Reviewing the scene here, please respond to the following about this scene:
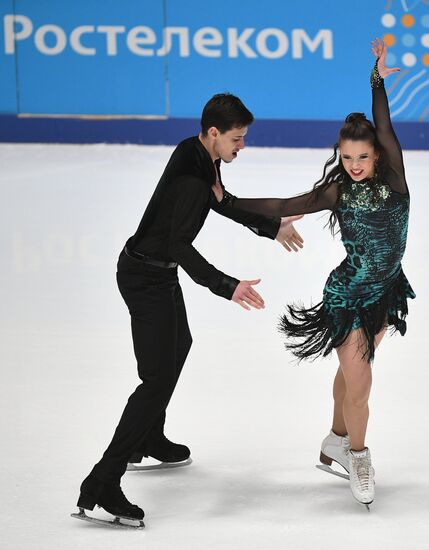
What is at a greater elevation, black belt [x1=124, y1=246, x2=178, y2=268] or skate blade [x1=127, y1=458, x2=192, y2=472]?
black belt [x1=124, y1=246, x2=178, y2=268]

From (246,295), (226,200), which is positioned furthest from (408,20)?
(246,295)

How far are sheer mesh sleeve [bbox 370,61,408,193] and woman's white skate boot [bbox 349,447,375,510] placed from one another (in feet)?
2.65

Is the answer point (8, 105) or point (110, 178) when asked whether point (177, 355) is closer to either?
point (110, 178)

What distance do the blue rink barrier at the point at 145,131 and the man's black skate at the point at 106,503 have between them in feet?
26.8

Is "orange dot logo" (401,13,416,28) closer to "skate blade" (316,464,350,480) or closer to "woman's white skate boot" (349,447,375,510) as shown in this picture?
"skate blade" (316,464,350,480)

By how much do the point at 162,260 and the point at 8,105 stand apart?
841cm

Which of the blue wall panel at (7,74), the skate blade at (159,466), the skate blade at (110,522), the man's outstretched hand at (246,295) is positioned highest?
the blue wall panel at (7,74)

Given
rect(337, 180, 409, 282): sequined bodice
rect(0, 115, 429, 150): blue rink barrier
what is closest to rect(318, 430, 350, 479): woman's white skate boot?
rect(337, 180, 409, 282): sequined bodice

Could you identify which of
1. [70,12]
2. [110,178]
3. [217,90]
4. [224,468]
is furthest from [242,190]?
[224,468]

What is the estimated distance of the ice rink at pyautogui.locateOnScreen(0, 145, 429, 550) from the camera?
3.28 m

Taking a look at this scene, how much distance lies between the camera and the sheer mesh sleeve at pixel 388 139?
3.27 meters

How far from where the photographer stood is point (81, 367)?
482 cm

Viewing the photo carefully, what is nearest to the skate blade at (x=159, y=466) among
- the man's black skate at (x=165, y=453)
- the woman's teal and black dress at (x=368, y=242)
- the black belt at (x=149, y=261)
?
the man's black skate at (x=165, y=453)

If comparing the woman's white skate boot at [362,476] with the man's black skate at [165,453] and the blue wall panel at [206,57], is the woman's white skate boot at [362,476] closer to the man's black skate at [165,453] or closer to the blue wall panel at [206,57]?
the man's black skate at [165,453]
